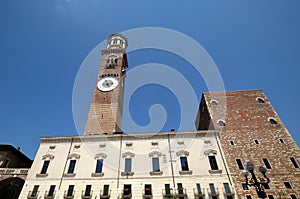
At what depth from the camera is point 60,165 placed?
72.6 ft

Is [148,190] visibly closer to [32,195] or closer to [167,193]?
[167,193]

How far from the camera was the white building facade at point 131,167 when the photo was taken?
19.8 meters

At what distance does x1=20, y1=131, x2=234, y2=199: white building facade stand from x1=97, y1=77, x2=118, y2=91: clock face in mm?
11998

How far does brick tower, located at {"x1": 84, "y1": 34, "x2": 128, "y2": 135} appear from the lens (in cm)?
2939

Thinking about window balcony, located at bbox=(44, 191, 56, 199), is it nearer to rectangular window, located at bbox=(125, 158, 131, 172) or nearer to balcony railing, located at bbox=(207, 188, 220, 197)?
rectangular window, located at bbox=(125, 158, 131, 172)

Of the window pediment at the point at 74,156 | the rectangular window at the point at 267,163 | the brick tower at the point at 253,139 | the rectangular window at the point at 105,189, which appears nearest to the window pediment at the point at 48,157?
the window pediment at the point at 74,156

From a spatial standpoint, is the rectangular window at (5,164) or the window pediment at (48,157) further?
the rectangular window at (5,164)

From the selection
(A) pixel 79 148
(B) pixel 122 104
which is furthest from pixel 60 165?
(B) pixel 122 104

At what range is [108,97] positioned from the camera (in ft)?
108

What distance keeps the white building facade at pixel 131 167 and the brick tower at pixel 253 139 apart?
4.60ft

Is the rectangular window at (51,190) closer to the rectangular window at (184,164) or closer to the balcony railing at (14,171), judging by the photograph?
the balcony railing at (14,171)

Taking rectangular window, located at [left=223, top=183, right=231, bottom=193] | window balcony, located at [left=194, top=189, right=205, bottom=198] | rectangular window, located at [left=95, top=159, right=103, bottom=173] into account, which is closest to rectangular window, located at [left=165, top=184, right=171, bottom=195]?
window balcony, located at [left=194, top=189, right=205, bottom=198]

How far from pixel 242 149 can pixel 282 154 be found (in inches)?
168

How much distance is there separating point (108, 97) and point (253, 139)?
22685mm
